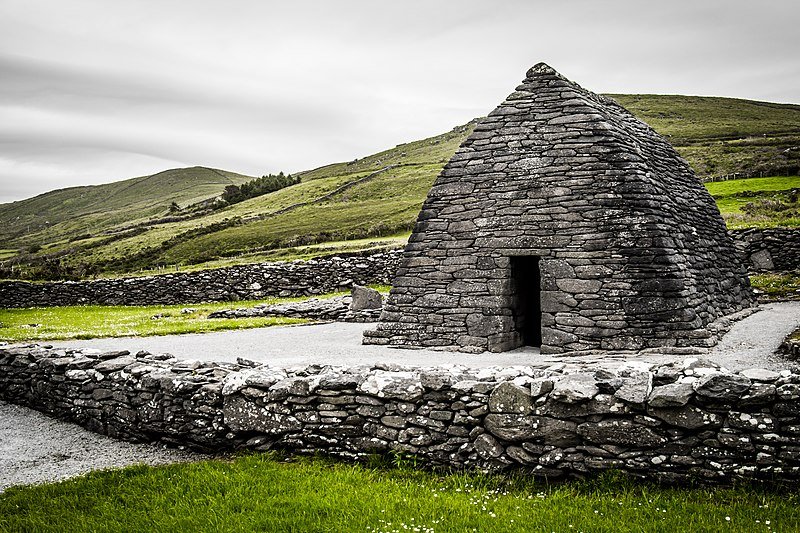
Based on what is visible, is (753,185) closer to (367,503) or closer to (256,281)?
(256,281)

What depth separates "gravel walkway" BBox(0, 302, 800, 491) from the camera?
7.37 metres

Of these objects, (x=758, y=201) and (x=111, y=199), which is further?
(x=111, y=199)

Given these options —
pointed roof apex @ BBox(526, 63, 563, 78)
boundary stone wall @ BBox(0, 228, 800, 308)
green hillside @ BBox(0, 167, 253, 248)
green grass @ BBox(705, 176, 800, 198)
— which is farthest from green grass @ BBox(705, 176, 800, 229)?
green hillside @ BBox(0, 167, 253, 248)

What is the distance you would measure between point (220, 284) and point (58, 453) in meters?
21.5

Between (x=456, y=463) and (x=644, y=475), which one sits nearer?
(x=644, y=475)

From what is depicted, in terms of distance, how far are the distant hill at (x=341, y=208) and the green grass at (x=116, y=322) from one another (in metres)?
11.3

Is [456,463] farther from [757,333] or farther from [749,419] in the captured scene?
[757,333]

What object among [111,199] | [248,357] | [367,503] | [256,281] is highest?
[111,199]

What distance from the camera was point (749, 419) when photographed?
200 inches

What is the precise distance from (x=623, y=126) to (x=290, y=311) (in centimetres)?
1277

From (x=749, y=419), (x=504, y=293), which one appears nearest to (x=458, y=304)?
(x=504, y=293)

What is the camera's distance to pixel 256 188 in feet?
301

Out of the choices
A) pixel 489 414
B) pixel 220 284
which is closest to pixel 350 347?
pixel 489 414

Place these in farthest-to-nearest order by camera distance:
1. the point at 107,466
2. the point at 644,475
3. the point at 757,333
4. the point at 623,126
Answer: the point at 623,126 → the point at 757,333 → the point at 107,466 → the point at 644,475
